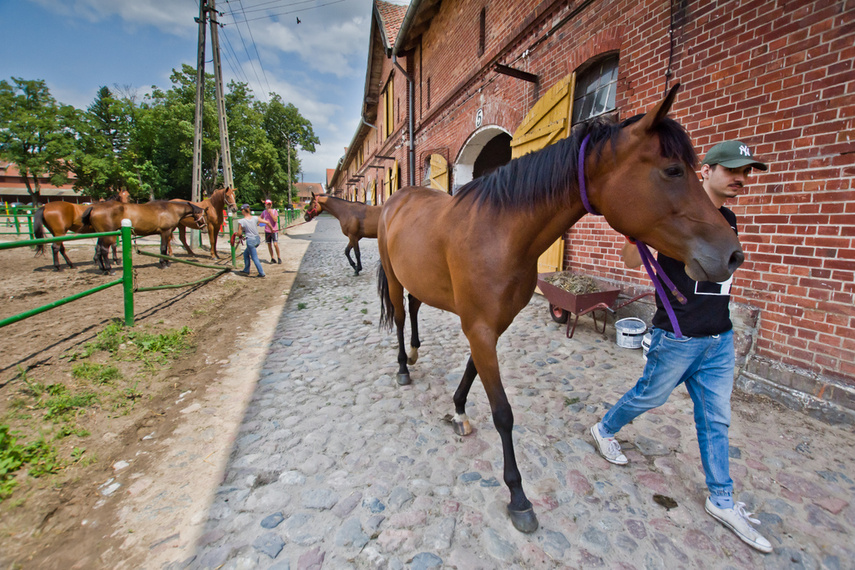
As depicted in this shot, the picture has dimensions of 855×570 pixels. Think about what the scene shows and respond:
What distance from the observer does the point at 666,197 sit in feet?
4.27

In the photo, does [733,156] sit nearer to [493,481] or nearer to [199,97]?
[493,481]

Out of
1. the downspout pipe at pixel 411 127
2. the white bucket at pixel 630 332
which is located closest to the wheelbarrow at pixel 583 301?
the white bucket at pixel 630 332

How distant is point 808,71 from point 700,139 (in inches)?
32.0

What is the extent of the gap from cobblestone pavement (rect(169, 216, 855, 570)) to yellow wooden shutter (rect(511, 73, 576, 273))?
2.33 m

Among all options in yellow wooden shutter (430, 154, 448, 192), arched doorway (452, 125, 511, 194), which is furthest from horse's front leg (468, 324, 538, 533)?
yellow wooden shutter (430, 154, 448, 192)

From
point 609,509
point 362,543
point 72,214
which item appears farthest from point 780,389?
point 72,214

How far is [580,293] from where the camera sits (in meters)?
4.15

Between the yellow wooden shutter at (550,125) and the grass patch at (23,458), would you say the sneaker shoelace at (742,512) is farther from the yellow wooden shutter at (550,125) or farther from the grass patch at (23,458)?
the grass patch at (23,458)

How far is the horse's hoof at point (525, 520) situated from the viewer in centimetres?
171

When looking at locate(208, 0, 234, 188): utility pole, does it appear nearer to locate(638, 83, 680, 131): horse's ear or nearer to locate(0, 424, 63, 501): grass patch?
locate(0, 424, 63, 501): grass patch

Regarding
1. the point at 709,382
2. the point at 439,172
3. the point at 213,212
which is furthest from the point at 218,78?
the point at 709,382

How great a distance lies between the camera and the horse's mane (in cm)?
129

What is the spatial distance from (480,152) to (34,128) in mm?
44627

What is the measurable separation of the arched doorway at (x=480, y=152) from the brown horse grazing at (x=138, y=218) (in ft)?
24.8
